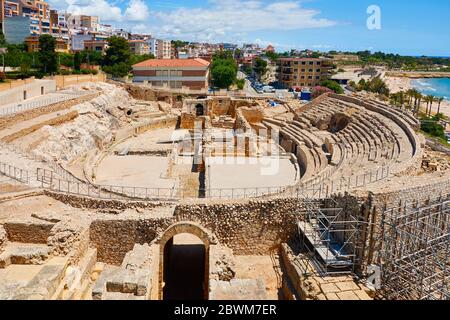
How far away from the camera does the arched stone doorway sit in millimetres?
13953

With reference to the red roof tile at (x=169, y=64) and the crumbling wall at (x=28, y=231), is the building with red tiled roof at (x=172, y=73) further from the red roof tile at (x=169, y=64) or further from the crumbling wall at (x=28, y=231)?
the crumbling wall at (x=28, y=231)

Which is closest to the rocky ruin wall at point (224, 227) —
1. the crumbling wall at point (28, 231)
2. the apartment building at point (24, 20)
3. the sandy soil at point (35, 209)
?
the sandy soil at point (35, 209)

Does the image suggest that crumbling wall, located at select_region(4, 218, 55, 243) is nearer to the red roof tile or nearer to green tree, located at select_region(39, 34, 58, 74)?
green tree, located at select_region(39, 34, 58, 74)

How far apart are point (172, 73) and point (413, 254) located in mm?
49192

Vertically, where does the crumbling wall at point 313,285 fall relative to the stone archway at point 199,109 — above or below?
below

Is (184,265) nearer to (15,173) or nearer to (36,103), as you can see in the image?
(15,173)

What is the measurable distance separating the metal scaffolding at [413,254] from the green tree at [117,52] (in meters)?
55.2

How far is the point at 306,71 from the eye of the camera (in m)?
76.6

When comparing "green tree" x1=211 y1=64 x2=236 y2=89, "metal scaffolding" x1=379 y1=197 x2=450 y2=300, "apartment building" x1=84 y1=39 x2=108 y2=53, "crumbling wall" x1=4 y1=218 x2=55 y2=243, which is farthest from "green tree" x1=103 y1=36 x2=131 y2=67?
"metal scaffolding" x1=379 y1=197 x2=450 y2=300

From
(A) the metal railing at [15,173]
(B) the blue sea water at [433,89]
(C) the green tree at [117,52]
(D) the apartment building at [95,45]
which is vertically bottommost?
(A) the metal railing at [15,173]

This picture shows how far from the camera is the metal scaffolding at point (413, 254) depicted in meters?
11.2

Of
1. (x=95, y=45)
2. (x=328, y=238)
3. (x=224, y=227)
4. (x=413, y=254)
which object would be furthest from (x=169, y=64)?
(x=413, y=254)

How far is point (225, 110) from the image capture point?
4825 cm

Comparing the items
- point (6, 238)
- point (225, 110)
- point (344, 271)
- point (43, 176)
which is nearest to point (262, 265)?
point (344, 271)
